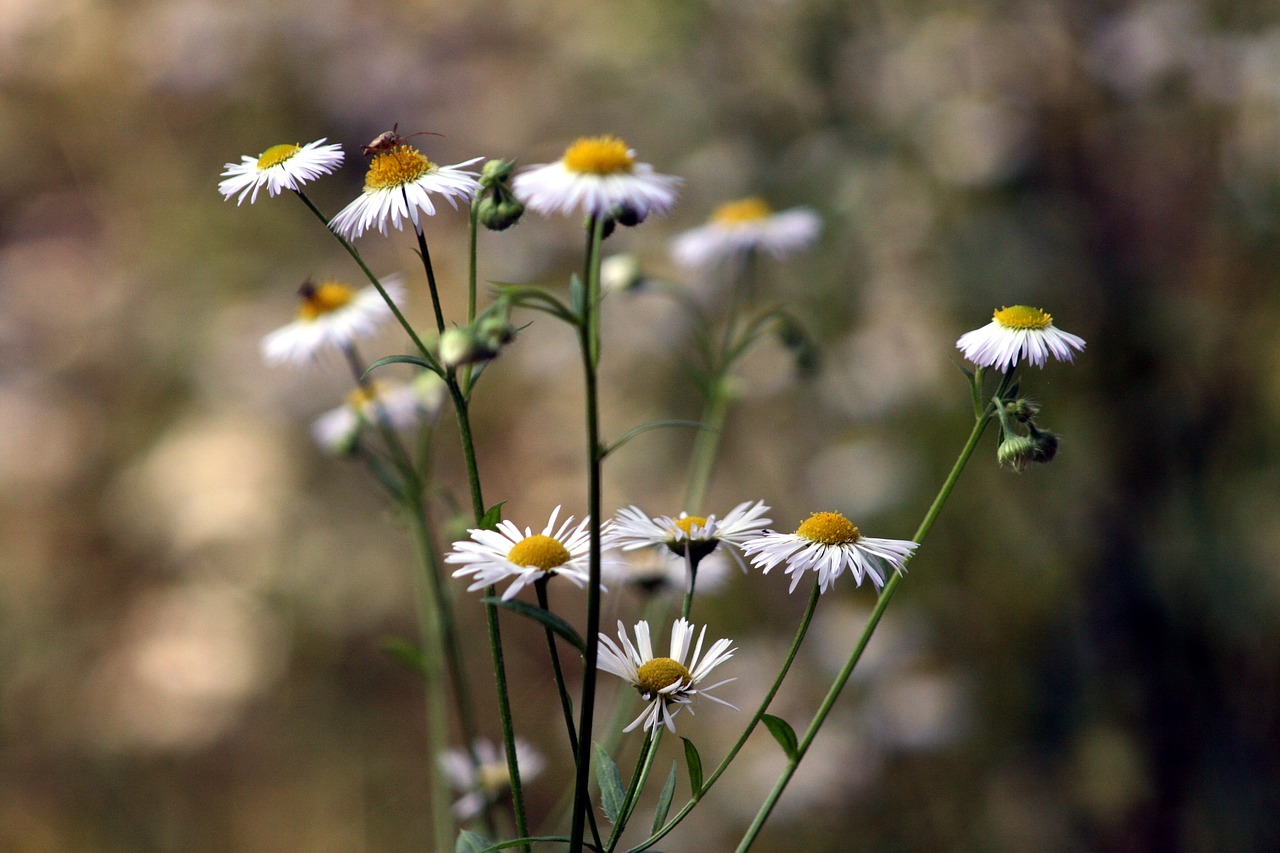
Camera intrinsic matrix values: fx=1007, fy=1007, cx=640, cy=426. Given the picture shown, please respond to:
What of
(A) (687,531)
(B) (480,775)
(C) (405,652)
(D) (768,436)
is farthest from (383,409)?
(D) (768,436)

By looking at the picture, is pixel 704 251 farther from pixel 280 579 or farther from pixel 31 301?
pixel 31 301

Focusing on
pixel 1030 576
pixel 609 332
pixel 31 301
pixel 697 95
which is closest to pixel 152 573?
pixel 31 301

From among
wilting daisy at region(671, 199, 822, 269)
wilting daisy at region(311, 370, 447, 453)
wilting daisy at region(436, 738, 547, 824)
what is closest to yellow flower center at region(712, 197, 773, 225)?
wilting daisy at region(671, 199, 822, 269)

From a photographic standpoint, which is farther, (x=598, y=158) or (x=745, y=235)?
(x=745, y=235)

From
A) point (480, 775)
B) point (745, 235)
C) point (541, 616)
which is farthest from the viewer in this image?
point (745, 235)

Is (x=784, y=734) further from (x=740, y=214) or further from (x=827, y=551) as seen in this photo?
(x=740, y=214)

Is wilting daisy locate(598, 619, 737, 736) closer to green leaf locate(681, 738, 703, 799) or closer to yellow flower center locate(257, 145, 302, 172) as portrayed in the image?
green leaf locate(681, 738, 703, 799)

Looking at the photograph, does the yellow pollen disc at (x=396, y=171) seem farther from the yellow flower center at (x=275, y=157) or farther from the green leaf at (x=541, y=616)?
the green leaf at (x=541, y=616)
